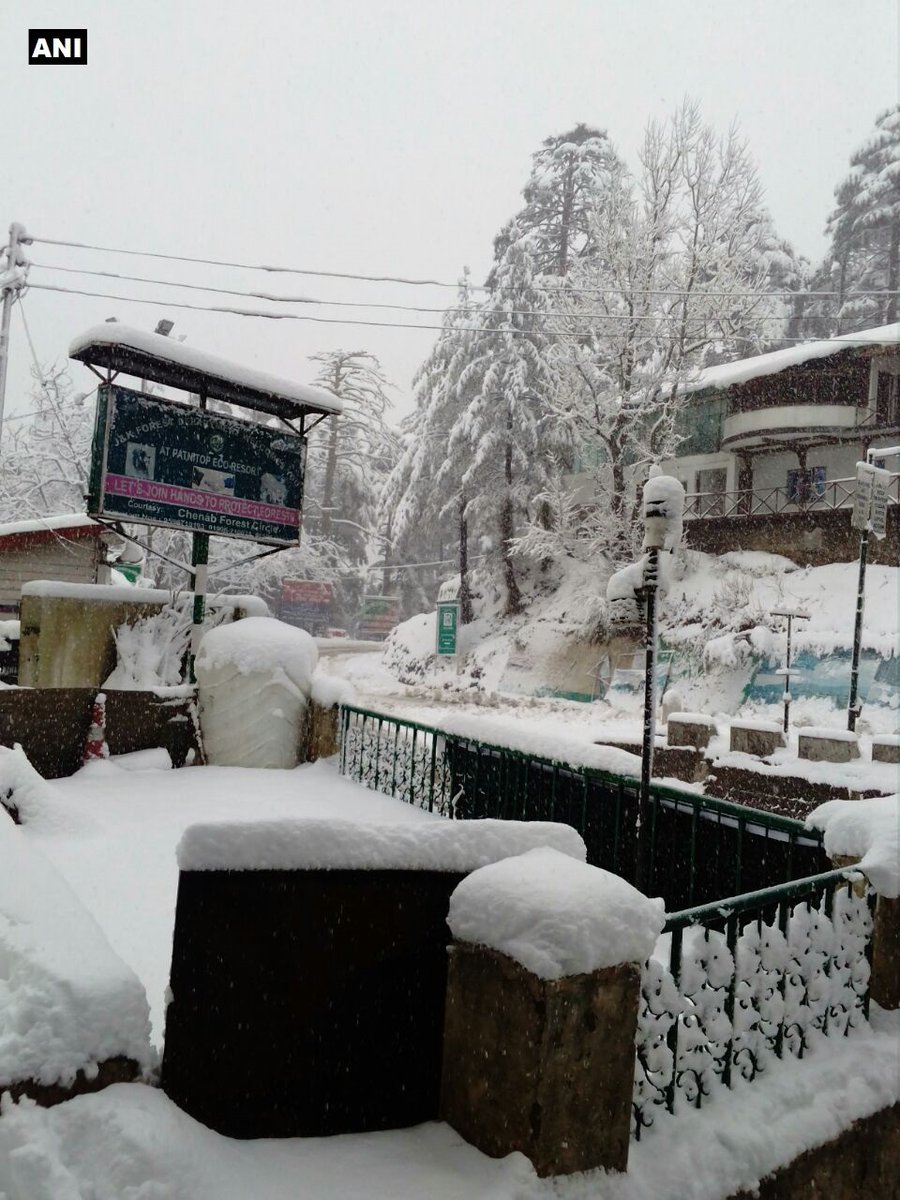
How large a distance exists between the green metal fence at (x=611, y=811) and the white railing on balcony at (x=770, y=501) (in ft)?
66.7

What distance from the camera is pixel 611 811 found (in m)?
5.97

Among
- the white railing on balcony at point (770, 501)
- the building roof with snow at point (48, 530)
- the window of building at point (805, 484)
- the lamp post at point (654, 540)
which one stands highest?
the window of building at point (805, 484)

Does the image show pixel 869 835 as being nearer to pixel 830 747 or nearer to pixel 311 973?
pixel 311 973

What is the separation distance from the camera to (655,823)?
5441 mm

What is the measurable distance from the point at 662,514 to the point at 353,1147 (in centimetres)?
499

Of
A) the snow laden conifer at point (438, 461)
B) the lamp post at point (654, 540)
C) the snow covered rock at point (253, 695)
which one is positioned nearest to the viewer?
the lamp post at point (654, 540)

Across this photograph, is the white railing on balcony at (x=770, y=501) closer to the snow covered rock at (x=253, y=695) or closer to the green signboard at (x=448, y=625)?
the green signboard at (x=448, y=625)

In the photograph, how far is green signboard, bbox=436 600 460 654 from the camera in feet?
89.0

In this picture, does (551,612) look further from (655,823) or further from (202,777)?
(655,823)

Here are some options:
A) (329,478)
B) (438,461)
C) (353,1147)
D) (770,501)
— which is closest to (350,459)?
(329,478)

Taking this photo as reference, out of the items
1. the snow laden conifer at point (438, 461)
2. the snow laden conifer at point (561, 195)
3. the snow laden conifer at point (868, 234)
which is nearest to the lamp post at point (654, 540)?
the snow laden conifer at point (438, 461)

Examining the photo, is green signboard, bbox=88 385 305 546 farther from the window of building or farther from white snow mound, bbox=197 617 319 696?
the window of building

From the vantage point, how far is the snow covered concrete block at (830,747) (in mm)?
11625

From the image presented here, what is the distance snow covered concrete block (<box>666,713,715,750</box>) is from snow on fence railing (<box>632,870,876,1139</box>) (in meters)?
9.12
